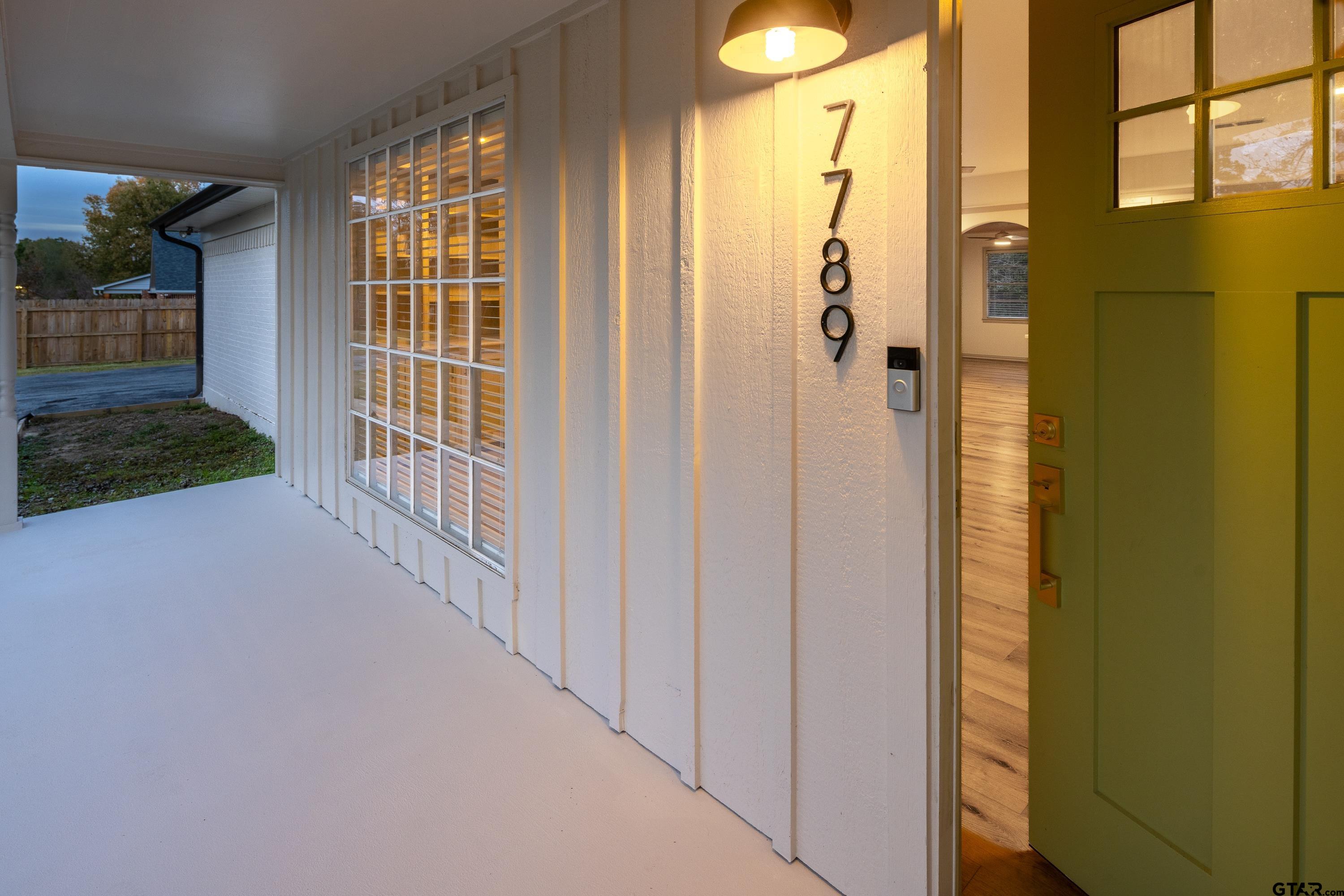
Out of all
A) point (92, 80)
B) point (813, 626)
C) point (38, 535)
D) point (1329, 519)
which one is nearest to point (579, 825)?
point (813, 626)

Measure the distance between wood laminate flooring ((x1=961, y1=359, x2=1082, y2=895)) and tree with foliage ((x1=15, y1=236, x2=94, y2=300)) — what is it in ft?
90.2

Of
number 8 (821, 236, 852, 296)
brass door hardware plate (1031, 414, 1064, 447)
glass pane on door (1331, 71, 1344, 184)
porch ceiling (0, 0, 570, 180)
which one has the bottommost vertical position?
brass door hardware plate (1031, 414, 1064, 447)

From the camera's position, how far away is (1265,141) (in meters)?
1.33

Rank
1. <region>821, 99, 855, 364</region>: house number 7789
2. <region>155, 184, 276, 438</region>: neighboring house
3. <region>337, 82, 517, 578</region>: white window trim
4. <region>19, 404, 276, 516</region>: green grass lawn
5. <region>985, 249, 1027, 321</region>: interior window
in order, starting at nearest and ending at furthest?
<region>821, 99, 855, 364</region>: house number 7789, <region>337, 82, 517, 578</region>: white window trim, <region>19, 404, 276, 516</region>: green grass lawn, <region>155, 184, 276, 438</region>: neighboring house, <region>985, 249, 1027, 321</region>: interior window

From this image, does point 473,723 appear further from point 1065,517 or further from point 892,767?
point 1065,517

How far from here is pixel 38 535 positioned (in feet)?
15.7

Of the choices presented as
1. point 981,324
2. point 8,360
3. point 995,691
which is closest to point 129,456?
point 8,360

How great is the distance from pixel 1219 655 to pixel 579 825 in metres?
1.68

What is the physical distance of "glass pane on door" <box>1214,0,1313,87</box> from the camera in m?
1.27

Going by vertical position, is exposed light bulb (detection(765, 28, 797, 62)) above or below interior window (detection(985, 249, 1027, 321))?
below

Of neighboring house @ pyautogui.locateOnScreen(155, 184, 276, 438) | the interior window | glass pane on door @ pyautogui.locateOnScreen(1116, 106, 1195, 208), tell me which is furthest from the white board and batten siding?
the interior window

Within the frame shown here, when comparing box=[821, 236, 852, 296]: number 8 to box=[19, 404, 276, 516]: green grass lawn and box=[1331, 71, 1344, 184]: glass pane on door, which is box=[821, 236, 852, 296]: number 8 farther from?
box=[19, 404, 276, 516]: green grass lawn

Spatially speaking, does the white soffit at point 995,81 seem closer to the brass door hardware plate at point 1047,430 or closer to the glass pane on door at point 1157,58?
the glass pane on door at point 1157,58

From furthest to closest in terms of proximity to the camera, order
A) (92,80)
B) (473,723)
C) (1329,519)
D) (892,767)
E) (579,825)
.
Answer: (92,80) → (473,723) → (579,825) → (892,767) → (1329,519)
